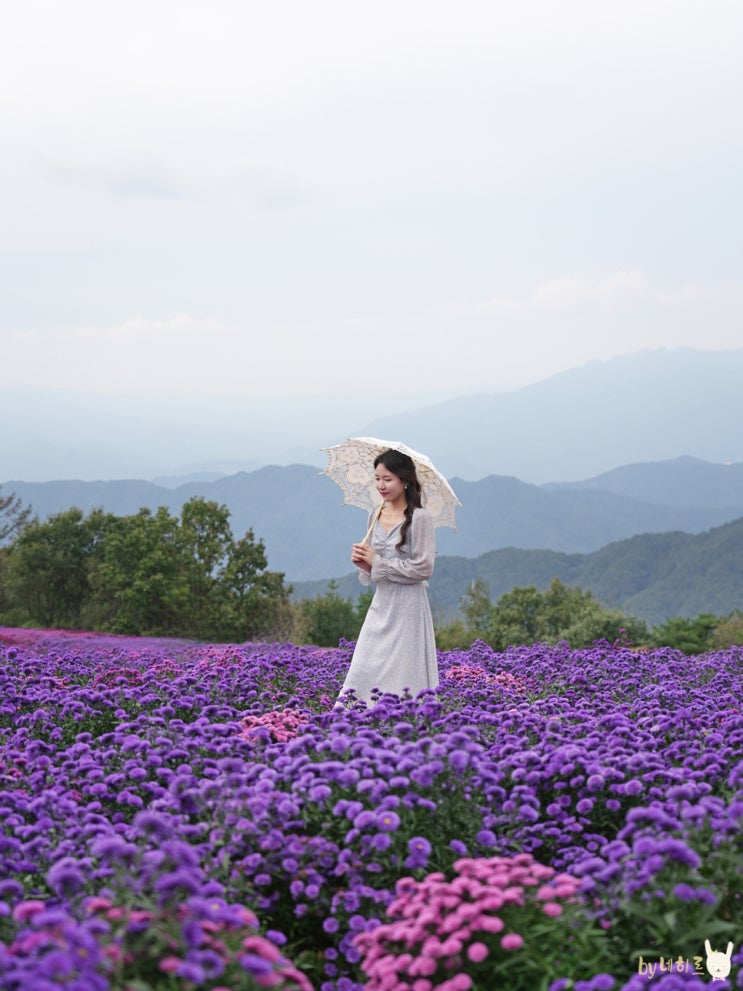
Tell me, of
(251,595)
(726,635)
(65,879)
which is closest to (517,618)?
(726,635)

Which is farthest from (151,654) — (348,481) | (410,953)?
(410,953)

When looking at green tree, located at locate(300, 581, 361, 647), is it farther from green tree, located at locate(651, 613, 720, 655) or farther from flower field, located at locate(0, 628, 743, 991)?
flower field, located at locate(0, 628, 743, 991)

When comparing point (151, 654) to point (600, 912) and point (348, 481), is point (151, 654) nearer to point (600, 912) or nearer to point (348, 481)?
point (348, 481)

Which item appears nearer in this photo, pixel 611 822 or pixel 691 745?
pixel 611 822

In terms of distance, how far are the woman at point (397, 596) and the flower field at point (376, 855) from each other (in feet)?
3.09

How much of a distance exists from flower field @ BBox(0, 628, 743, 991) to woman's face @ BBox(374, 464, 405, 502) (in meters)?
1.82

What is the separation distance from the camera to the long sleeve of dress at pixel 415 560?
747 centimetres

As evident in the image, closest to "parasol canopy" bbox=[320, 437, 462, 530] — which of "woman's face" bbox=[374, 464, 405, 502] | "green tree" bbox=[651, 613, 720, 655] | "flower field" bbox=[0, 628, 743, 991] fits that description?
"woman's face" bbox=[374, 464, 405, 502]

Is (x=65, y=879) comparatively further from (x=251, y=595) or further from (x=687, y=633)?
(x=251, y=595)

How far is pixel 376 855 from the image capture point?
4047 millimetres

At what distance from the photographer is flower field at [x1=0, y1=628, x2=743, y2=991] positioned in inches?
119

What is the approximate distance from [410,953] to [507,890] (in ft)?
1.43

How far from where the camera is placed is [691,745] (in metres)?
5.72

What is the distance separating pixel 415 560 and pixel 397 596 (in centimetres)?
33
